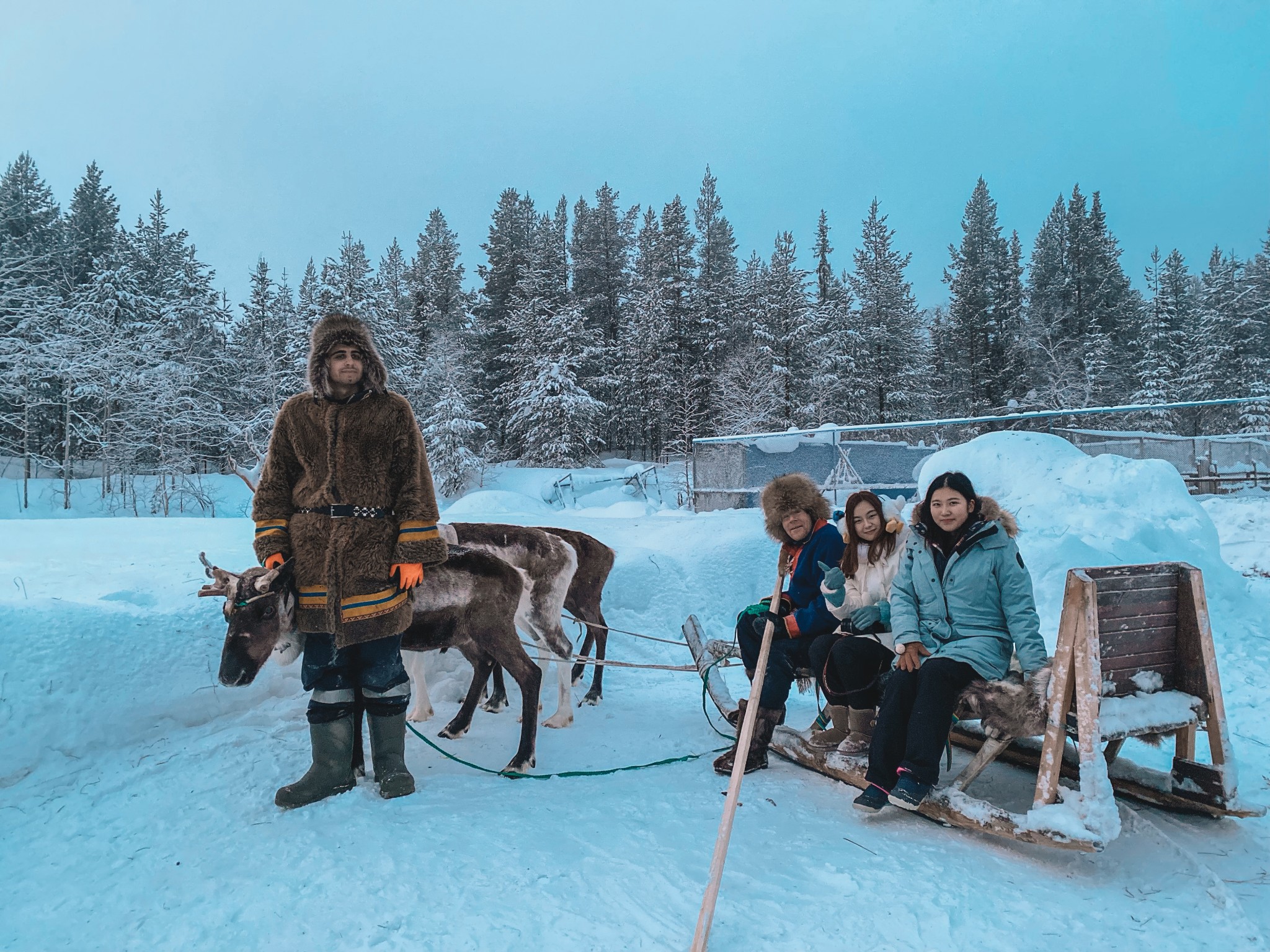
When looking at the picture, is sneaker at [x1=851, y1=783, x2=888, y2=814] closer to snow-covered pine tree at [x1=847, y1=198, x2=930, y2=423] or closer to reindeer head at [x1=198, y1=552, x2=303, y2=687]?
reindeer head at [x1=198, y1=552, x2=303, y2=687]

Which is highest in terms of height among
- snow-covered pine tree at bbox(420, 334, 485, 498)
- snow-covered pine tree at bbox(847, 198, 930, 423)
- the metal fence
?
snow-covered pine tree at bbox(847, 198, 930, 423)

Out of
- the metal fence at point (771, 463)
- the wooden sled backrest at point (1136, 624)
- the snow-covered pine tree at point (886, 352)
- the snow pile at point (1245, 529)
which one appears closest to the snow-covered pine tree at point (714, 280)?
the snow-covered pine tree at point (886, 352)

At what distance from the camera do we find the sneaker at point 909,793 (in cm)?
275

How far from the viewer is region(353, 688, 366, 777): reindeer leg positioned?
304 cm

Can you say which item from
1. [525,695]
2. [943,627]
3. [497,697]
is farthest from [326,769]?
[943,627]

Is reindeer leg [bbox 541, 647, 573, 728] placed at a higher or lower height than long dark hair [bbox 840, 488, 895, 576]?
lower

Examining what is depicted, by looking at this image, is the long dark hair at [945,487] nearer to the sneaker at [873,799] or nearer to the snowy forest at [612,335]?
the sneaker at [873,799]

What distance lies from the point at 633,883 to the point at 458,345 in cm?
2776

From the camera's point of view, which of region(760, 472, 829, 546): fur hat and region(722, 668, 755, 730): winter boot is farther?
region(760, 472, 829, 546): fur hat

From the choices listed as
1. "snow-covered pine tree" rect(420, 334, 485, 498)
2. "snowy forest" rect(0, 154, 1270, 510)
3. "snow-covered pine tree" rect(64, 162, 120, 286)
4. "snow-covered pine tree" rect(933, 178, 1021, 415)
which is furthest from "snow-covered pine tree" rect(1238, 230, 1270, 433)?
"snow-covered pine tree" rect(64, 162, 120, 286)

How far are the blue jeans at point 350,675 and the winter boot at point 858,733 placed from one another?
2.18 m

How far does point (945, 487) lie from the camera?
3.17 metres

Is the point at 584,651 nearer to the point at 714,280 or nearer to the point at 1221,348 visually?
the point at 714,280

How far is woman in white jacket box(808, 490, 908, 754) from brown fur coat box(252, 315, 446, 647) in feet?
6.74
